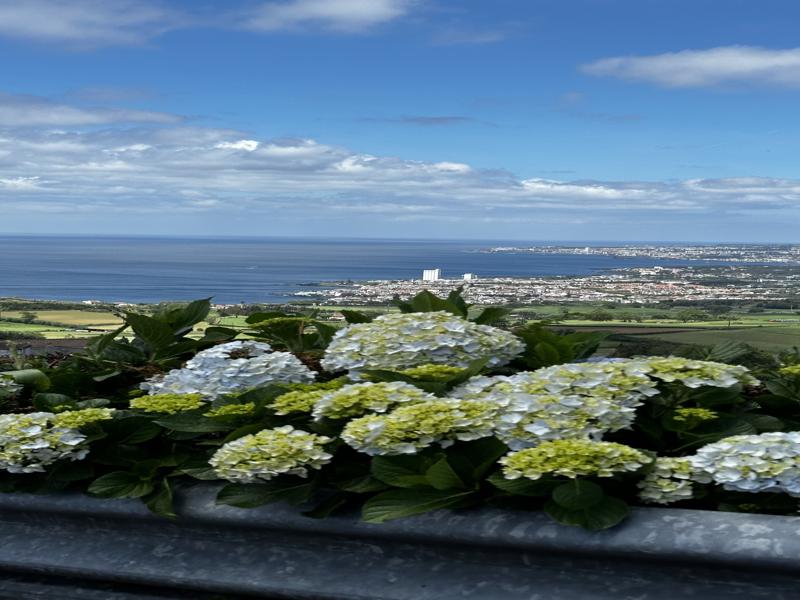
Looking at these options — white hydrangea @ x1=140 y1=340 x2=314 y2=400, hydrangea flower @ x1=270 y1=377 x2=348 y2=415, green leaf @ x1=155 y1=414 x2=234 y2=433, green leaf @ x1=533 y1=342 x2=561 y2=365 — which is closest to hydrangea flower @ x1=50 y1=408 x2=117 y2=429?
green leaf @ x1=155 y1=414 x2=234 y2=433

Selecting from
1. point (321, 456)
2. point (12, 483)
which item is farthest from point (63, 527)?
point (321, 456)

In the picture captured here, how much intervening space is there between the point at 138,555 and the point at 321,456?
599 millimetres

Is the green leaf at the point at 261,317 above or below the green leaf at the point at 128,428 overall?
above

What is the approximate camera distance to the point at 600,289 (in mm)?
7523

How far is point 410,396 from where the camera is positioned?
243 centimetres

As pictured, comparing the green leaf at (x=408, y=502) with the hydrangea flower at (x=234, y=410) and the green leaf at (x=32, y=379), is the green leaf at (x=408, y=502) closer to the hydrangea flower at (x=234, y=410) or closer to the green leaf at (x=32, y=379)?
the hydrangea flower at (x=234, y=410)

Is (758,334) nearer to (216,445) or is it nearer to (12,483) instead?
(216,445)

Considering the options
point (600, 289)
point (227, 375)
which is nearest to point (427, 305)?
point (227, 375)

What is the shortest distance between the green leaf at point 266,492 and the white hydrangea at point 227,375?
75 cm

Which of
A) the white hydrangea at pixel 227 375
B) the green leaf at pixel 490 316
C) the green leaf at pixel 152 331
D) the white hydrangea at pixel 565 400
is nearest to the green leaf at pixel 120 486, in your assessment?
the white hydrangea at pixel 227 375

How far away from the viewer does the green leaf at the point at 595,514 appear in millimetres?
1830

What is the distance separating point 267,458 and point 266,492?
9 centimetres

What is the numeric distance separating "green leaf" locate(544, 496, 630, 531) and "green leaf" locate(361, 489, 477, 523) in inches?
9.1

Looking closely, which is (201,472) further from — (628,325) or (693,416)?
(628,325)
